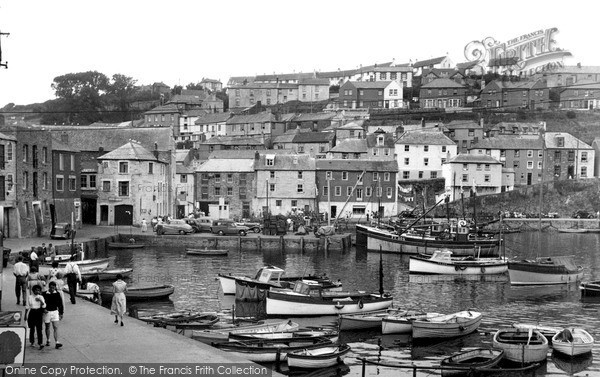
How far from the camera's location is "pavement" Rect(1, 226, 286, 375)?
2128 centimetres

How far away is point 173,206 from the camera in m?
93.5

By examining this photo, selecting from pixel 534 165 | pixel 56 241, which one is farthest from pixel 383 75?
pixel 56 241

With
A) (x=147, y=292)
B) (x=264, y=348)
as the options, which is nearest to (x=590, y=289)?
(x=147, y=292)

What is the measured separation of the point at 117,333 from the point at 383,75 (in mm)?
152402

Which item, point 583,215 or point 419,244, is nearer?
point 419,244

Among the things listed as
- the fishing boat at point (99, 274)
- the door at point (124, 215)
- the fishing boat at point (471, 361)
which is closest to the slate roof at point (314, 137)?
the door at point (124, 215)

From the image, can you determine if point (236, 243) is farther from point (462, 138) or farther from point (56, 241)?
point (462, 138)

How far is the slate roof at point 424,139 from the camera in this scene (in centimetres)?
11381

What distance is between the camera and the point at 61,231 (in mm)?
66562

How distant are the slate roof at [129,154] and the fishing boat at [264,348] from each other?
2207 inches

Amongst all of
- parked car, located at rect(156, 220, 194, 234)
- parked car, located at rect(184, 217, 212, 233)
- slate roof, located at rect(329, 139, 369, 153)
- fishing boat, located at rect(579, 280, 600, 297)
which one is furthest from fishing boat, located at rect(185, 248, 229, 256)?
slate roof, located at rect(329, 139, 369, 153)

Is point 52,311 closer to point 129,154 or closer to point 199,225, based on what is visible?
point 199,225

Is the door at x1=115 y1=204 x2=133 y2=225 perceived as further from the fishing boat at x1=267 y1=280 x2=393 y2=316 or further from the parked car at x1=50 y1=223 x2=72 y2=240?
the fishing boat at x1=267 y1=280 x2=393 y2=316

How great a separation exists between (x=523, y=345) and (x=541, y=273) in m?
25.2
